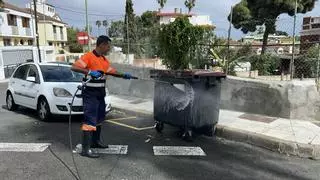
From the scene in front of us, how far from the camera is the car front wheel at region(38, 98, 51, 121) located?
325 inches

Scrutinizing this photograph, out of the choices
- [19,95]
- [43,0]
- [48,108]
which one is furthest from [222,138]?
[43,0]

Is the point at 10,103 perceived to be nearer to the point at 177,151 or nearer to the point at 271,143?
the point at 177,151

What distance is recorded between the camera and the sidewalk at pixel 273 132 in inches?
240

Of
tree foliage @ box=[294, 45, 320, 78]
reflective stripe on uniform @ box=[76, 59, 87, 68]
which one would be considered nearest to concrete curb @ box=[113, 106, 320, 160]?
reflective stripe on uniform @ box=[76, 59, 87, 68]

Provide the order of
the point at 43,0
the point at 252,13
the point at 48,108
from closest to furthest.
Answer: the point at 48,108, the point at 252,13, the point at 43,0

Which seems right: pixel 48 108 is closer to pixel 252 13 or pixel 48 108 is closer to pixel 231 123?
pixel 231 123

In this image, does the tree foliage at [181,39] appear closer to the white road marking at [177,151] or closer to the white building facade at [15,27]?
the white road marking at [177,151]

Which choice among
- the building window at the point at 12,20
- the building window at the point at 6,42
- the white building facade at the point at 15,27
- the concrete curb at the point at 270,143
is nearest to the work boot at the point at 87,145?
the concrete curb at the point at 270,143

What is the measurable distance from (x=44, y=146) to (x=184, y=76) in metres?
2.78

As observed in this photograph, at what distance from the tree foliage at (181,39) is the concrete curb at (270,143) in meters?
4.02

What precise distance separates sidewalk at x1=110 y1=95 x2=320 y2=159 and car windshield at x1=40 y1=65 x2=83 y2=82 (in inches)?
151

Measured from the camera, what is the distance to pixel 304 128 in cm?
723

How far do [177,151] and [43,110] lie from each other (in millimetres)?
3914

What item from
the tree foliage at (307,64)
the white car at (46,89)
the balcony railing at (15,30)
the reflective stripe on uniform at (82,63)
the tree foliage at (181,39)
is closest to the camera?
the reflective stripe on uniform at (82,63)
